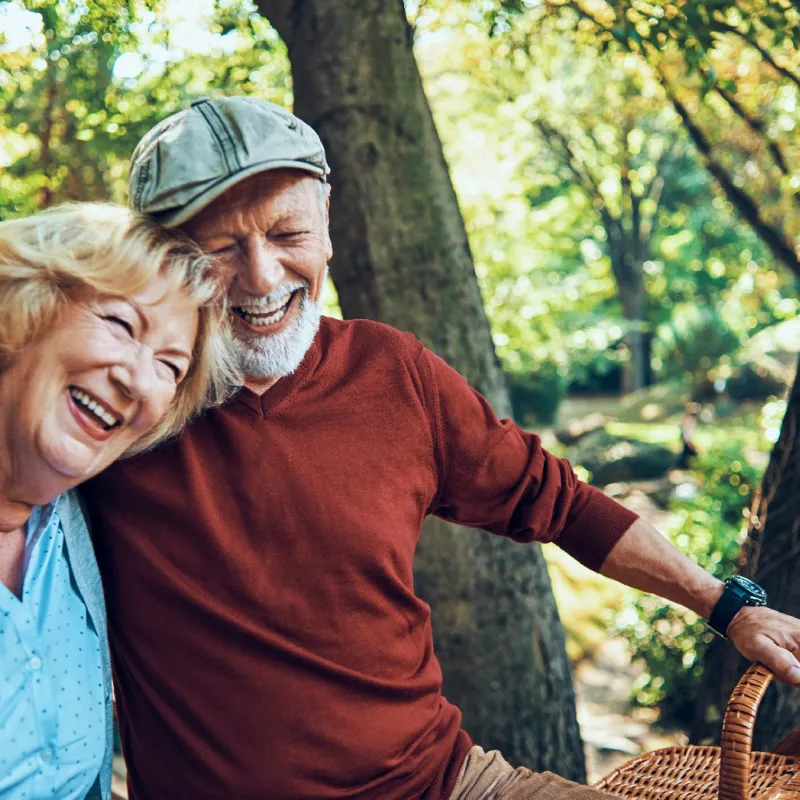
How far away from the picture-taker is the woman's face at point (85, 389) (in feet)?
5.97

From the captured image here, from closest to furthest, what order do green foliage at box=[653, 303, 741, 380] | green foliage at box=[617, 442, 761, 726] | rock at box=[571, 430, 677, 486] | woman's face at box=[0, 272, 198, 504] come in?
woman's face at box=[0, 272, 198, 504] < green foliage at box=[617, 442, 761, 726] < rock at box=[571, 430, 677, 486] < green foliage at box=[653, 303, 741, 380]

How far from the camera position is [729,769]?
202cm

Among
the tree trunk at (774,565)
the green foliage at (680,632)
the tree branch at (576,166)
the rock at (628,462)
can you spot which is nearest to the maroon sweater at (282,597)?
the tree trunk at (774,565)

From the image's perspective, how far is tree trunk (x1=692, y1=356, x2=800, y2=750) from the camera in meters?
3.49

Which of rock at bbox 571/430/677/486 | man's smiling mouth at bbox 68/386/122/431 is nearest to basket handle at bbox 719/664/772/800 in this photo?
man's smiling mouth at bbox 68/386/122/431

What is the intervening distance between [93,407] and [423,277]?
179 centimetres

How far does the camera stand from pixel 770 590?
11.9 ft

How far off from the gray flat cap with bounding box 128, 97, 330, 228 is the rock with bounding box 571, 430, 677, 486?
11.0 m

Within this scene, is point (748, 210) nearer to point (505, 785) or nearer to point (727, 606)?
point (727, 606)

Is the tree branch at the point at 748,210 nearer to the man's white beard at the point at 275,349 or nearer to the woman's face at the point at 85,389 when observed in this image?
the man's white beard at the point at 275,349

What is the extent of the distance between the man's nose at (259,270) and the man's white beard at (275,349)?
0.33 feet

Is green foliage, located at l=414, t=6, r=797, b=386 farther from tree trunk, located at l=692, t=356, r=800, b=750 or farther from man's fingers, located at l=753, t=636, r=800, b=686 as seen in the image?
man's fingers, located at l=753, t=636, r=800, b=686

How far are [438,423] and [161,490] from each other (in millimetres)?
689

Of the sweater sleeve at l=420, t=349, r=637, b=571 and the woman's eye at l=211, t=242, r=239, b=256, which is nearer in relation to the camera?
the woman's eye at l=211, t=242, r=239, b=256
